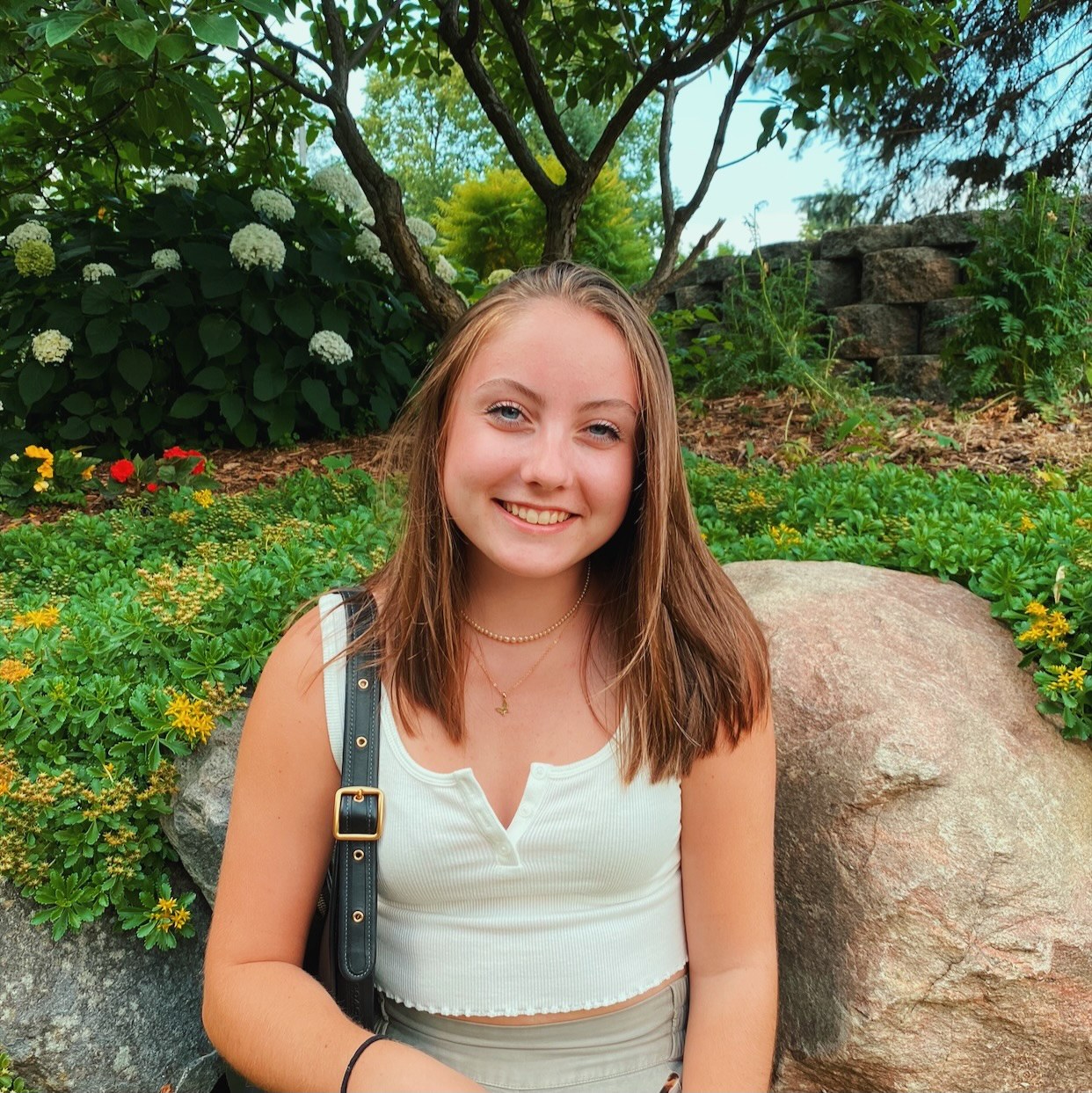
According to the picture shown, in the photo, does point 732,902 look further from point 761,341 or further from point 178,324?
point 761,341

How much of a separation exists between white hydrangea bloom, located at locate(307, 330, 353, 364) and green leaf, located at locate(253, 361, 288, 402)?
240 millimetres

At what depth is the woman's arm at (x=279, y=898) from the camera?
124cm

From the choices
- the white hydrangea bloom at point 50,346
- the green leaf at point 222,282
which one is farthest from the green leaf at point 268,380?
the white hydrangea bloom at point 50,346

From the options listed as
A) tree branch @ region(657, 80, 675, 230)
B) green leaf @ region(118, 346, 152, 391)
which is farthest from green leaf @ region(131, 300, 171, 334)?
tree branch @ region(657, 80, 675, 230)

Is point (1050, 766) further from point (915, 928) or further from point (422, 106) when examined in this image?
point (422, 106)

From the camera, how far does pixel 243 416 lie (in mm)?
4723

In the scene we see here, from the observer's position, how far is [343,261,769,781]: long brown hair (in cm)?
137

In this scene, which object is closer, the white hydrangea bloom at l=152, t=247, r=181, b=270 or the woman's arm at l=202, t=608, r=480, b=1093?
the woman's arm at l=202, t=608, r=480, b=1093

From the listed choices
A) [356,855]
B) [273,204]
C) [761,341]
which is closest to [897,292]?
[761,341]

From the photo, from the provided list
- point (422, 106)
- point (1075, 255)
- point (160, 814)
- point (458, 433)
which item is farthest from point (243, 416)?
point (422, 106)

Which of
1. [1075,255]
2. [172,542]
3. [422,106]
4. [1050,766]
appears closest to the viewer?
[1050,766]

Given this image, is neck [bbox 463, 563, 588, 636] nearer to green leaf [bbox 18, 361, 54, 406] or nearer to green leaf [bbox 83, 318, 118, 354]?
green leaf [bbox 83, 318, 118, 354]

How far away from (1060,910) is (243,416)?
409 cm

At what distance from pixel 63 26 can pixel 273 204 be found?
2.84 metres
